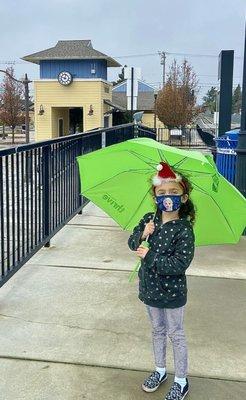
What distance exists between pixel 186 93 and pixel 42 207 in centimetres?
4577

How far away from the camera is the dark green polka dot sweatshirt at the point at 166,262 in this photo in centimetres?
273

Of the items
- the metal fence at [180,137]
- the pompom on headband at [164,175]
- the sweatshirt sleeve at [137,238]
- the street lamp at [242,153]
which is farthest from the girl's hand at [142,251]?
the metal fence at [180,137]

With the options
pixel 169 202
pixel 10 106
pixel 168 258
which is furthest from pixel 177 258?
pixel 10 106

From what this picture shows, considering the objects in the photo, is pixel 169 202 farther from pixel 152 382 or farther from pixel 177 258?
pixel 152 382

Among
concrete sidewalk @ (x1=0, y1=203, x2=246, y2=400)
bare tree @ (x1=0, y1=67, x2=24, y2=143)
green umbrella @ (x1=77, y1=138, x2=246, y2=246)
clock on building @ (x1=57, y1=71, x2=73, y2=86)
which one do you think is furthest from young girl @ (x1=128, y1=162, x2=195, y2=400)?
bare tree @ (x1=0, y1=67, x2=24, y2=143)

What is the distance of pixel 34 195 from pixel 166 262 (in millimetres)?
2993

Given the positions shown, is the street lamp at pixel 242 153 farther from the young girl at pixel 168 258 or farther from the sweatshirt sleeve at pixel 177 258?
the sweatshirt sleeve at pixel 177 258

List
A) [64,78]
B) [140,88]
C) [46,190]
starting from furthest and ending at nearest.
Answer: [140,88], [64,78], [46,190]

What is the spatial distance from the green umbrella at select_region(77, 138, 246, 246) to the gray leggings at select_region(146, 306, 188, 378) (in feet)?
1.81

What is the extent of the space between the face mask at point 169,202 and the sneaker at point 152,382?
106 centimetres

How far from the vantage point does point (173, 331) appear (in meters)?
2.92

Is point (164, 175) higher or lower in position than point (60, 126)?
higher

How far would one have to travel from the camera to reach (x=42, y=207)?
575 centimetres

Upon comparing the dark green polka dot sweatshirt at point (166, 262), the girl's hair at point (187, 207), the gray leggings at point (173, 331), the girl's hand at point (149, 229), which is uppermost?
the girl's hair at point (187, 207)
